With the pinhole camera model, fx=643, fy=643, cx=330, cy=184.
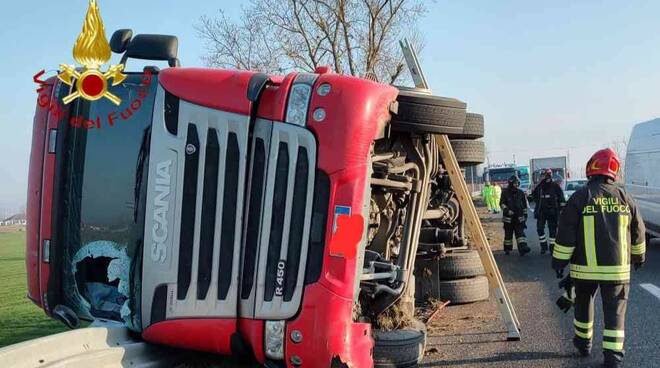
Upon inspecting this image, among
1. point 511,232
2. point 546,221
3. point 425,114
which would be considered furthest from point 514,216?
point 425,114

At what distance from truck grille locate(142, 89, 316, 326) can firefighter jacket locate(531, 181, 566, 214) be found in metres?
9.83

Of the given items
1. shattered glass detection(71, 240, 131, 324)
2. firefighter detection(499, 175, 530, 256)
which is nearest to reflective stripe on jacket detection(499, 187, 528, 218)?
firefighter detection(499, 175, 530, 256)

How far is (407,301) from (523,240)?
Result: 25.0 ft

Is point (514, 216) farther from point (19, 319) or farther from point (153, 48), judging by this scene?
point (153, 48)

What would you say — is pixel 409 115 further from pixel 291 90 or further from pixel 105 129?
pixel 105 129

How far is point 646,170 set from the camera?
1147 centimetres

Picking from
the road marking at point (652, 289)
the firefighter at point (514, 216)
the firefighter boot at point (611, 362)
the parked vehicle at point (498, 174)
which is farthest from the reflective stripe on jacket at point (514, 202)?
the parked vehicle at point (498, 174)

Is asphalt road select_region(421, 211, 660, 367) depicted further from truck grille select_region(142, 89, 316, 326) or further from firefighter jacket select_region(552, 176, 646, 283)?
truck grille select_region(142, 89, 316, 326)

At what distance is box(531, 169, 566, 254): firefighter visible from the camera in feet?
39.0

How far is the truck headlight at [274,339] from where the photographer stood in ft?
10.1

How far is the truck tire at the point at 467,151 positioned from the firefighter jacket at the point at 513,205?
546 centimetres

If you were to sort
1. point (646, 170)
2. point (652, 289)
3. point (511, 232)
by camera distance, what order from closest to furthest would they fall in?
point (652, 289), point (646, 170), point (511, 232)

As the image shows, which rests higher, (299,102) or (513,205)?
(299,102)

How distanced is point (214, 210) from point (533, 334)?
345 centimetres
